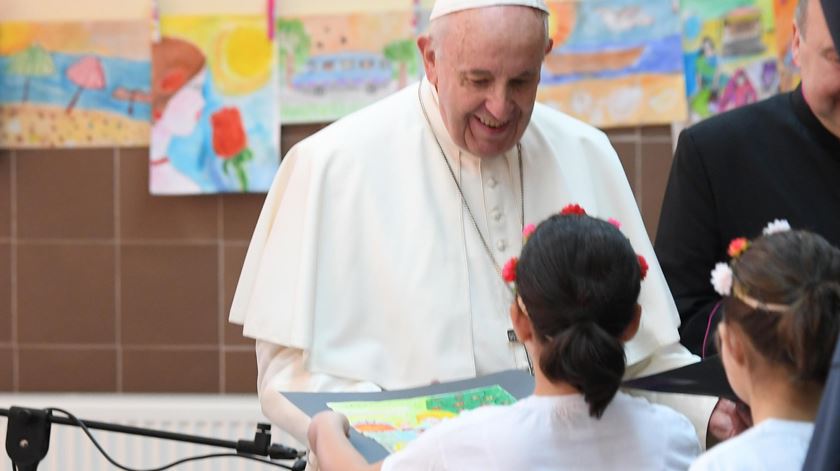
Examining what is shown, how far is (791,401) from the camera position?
187cm

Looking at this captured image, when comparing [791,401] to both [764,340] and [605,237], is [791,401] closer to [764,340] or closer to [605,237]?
[764,340]

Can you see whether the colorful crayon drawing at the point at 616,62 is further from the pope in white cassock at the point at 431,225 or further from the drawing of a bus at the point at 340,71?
the pope in white cassock at the point at 431,225

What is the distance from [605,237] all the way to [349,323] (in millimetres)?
960

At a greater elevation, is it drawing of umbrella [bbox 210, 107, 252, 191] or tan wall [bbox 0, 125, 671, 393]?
drawing of umbrella [bbox 210, 107, 252, 191]

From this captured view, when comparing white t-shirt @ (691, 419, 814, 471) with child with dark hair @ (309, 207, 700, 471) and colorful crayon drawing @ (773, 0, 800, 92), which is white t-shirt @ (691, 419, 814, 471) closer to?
child with dark hair @ (309, 207, 700, 471)

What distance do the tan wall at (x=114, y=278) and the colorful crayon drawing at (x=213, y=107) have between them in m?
0.09

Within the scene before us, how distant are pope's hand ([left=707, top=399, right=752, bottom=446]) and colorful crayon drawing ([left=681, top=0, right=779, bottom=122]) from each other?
2095mm

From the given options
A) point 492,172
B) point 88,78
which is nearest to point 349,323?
point 492,172

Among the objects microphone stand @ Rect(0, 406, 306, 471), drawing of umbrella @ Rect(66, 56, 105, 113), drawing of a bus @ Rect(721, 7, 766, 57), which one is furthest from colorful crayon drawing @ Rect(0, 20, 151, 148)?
microphone stand @ Rect(0, 406, 306, 471)

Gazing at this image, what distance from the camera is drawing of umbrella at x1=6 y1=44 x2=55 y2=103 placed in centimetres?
485

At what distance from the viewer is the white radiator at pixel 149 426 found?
466 cm

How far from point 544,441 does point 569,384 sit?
A: 10cm

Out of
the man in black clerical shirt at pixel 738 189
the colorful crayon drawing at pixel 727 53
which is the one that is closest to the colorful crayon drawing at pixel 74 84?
the colorful crayon drawing at pixel 727 53

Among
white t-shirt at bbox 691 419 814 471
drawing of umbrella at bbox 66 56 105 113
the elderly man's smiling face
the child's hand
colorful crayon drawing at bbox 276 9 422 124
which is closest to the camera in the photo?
white t-shirt at bbox 691 419 814 471
